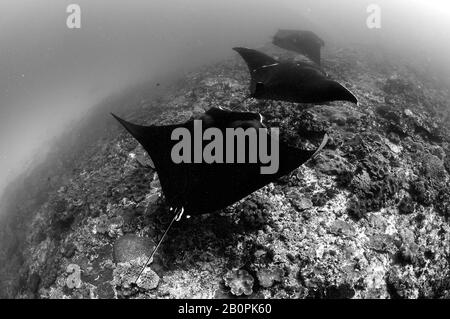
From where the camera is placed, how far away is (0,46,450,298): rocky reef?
10.4ft

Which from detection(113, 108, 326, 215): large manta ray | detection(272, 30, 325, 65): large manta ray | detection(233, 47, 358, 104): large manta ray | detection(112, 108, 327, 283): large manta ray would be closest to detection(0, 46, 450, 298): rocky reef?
detection(233, 47, 358, 104): large manta ray

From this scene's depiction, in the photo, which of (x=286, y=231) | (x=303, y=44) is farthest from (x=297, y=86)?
(x=303, y=44)

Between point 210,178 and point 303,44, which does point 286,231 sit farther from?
point 303,44

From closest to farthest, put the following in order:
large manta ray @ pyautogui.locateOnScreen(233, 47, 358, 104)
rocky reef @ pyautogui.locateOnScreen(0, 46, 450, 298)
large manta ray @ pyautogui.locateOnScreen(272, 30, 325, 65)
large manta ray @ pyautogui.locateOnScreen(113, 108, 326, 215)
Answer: large manta ray @ pyautogui.locateOnScreen(113, 108, 326, 215), rocky reef @ pyautogui.locateOnScreen(0, 46, 450, 298), large manta ray @ pyautogui.locateOnScreen(233, 47, 358, 104), large manta ray @ pyautogui.locateOnScreen(272, 30, 325, 65)

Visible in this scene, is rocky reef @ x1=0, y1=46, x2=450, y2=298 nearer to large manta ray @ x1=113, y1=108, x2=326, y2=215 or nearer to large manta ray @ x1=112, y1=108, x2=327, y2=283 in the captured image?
large manta ray @ x1=112, y1=108, x2=327, y2=283

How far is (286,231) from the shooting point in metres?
3.46

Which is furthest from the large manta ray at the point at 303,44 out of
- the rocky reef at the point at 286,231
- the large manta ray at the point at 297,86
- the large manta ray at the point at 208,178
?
the large manta ray at the point at 208,178

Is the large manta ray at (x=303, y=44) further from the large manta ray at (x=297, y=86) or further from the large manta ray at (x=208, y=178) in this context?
the large manta ray at (x=208, y=178)

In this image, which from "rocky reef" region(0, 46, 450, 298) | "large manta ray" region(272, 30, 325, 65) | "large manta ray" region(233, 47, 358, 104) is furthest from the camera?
"large manta ray" region(272, 30, 325, 65)

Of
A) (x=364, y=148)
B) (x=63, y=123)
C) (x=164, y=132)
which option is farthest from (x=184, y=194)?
(x=63, y=123)

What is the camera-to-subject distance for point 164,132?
3062 mm

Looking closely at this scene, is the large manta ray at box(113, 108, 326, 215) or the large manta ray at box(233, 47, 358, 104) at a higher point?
the large manta ray at box(233, 47, 358, 104)

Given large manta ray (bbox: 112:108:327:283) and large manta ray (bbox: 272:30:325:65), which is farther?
large manta ray (bbox: 272:30:325:65)

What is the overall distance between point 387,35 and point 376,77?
22.1 metres
